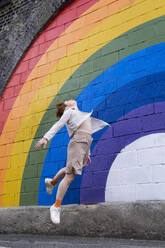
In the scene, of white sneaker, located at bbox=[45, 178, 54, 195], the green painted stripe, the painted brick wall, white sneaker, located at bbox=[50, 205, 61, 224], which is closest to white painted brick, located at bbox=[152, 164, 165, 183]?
the painted brick wall

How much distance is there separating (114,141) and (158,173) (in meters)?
0.78

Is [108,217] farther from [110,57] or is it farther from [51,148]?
[110,57]

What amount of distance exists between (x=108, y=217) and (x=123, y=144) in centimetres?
95

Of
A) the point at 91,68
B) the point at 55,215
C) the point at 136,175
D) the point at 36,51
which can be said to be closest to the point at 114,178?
the point at 136,175

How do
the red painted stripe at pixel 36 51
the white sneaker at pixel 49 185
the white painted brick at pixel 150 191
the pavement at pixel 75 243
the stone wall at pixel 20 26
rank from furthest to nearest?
the stone wall at pixel 20 26 → the red painted stripe at pixel 36 51 → the white sneaker at pixel 49 185 → the white painted brick at pixel 150 191 → the pavement at pixel 75 243

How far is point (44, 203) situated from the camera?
4.72 metres

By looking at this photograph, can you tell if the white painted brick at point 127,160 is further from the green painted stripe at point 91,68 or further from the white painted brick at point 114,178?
the green painted stripe at point 91,68

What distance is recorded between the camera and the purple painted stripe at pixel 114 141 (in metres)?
4.02

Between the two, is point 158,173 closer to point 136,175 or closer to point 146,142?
point 136,175

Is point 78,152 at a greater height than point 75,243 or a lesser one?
greater

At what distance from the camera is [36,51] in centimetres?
574

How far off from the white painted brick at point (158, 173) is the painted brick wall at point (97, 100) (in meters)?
0.01

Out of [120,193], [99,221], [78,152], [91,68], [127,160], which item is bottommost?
[99,221]

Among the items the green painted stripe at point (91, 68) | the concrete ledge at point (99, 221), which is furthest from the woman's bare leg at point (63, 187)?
the green painted stripe at point (91, 68)
